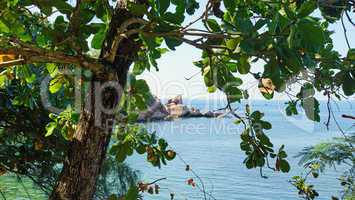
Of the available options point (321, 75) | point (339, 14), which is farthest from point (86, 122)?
point (339, 14)

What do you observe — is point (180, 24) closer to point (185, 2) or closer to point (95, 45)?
point (185, 2)

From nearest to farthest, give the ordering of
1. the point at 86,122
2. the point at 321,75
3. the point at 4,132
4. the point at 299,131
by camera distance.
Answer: the point at 321,75, the point at 86,122, the point at 4,132, the point at 299,131

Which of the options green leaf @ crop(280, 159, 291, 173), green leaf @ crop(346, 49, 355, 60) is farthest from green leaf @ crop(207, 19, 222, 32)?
green leaf @ crop(280, 159, 291, 173)

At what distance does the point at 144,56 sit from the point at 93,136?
17.0 inches

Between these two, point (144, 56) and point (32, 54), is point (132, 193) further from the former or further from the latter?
point (144, 56)

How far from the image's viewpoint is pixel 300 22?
0.64 m

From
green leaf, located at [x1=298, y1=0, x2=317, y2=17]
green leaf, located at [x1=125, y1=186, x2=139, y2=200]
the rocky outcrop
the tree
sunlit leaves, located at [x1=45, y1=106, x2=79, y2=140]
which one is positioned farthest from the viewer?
the rocky outcrop

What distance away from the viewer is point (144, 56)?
144 cm

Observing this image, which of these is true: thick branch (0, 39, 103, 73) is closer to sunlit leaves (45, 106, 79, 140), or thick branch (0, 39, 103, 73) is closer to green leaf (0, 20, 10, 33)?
green leaf (0, 20, 10, 33)

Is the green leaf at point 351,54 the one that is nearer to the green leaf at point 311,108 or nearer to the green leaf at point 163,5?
the green leaf at point 311,108

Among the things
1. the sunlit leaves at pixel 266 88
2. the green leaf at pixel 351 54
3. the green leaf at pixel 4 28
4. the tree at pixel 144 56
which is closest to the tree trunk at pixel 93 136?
the tree at pixel 144 56

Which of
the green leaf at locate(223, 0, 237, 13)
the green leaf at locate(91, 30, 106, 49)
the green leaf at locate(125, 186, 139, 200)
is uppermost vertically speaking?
the green leaf at locate(223, 0, 237, 13)

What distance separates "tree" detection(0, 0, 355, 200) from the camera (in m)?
0.76

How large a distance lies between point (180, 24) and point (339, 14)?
490 millimetres
